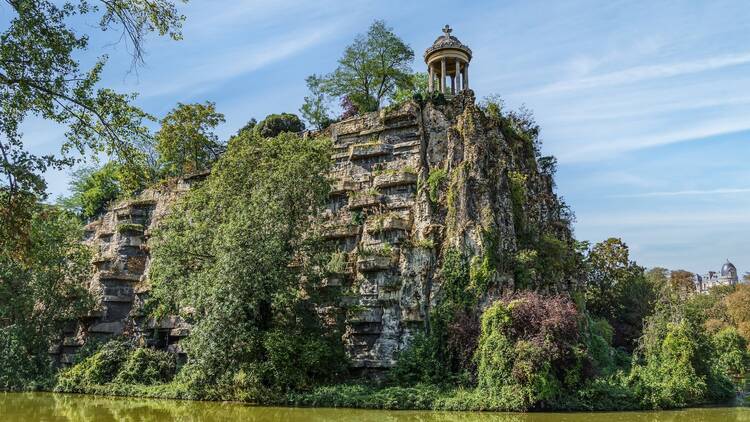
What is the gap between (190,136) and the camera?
109ft

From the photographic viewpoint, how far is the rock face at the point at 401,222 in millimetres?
21141

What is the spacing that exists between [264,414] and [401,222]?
30.1 ft

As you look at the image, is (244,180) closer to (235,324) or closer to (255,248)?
(255,248)

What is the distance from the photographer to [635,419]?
15.8 metres

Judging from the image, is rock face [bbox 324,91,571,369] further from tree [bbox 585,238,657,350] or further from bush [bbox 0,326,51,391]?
bush [bbox 0,326,51,391]

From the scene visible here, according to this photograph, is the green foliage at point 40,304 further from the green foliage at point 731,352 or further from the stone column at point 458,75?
the green foliage at point 731,352

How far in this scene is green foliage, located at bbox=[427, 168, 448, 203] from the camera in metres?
22.8

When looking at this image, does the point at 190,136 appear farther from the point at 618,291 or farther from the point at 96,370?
the point at 618,291

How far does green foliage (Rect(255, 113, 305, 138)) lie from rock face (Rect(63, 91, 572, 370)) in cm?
535

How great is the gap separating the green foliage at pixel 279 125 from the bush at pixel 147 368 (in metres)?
13.4

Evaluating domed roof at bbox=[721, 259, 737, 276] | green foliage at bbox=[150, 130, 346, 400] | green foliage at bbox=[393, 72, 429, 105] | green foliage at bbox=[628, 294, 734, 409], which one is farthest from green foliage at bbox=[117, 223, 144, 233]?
domed roof at bbox=[721, 259, 737, 276]

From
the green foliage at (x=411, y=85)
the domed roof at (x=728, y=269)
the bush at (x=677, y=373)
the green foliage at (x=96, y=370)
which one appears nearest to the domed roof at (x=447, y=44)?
the green foliage at (x=411, y=85)

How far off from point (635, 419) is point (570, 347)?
8.55ft

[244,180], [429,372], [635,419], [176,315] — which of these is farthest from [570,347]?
[176,315]
